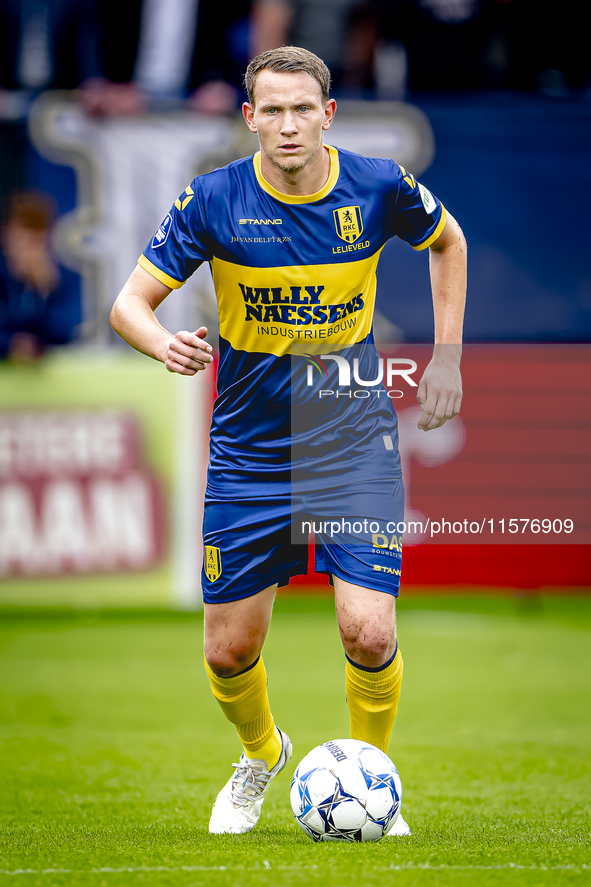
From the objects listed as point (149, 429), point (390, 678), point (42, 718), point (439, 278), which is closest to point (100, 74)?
point (149, 429)

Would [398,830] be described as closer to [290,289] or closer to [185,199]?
[290,289]

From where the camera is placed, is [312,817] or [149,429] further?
[149,429]

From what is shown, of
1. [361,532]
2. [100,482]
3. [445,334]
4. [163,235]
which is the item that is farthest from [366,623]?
[100,482]

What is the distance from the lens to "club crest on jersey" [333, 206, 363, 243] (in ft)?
12.6

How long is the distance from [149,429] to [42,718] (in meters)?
3.55

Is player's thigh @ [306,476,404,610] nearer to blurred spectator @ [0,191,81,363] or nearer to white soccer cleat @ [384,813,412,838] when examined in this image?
white soccer cleat @ [384,813,412,838]

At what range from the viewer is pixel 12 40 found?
35.8ft

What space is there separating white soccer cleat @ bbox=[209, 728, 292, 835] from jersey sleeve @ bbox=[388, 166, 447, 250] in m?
1.93

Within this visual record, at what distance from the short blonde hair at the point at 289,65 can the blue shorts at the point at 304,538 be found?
1.33 meters

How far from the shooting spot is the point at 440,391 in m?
3.87

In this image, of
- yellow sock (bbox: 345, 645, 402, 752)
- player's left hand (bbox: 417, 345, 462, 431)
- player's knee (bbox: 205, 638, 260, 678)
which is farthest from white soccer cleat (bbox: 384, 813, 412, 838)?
player's left hand (bbox: 417, 345, 462, 431)

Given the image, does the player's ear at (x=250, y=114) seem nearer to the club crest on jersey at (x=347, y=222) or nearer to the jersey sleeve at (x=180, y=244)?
the jersey sleeve at (x=180, y=244)

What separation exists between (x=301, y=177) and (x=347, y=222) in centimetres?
21

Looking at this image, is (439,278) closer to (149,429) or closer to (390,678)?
(390,678)
